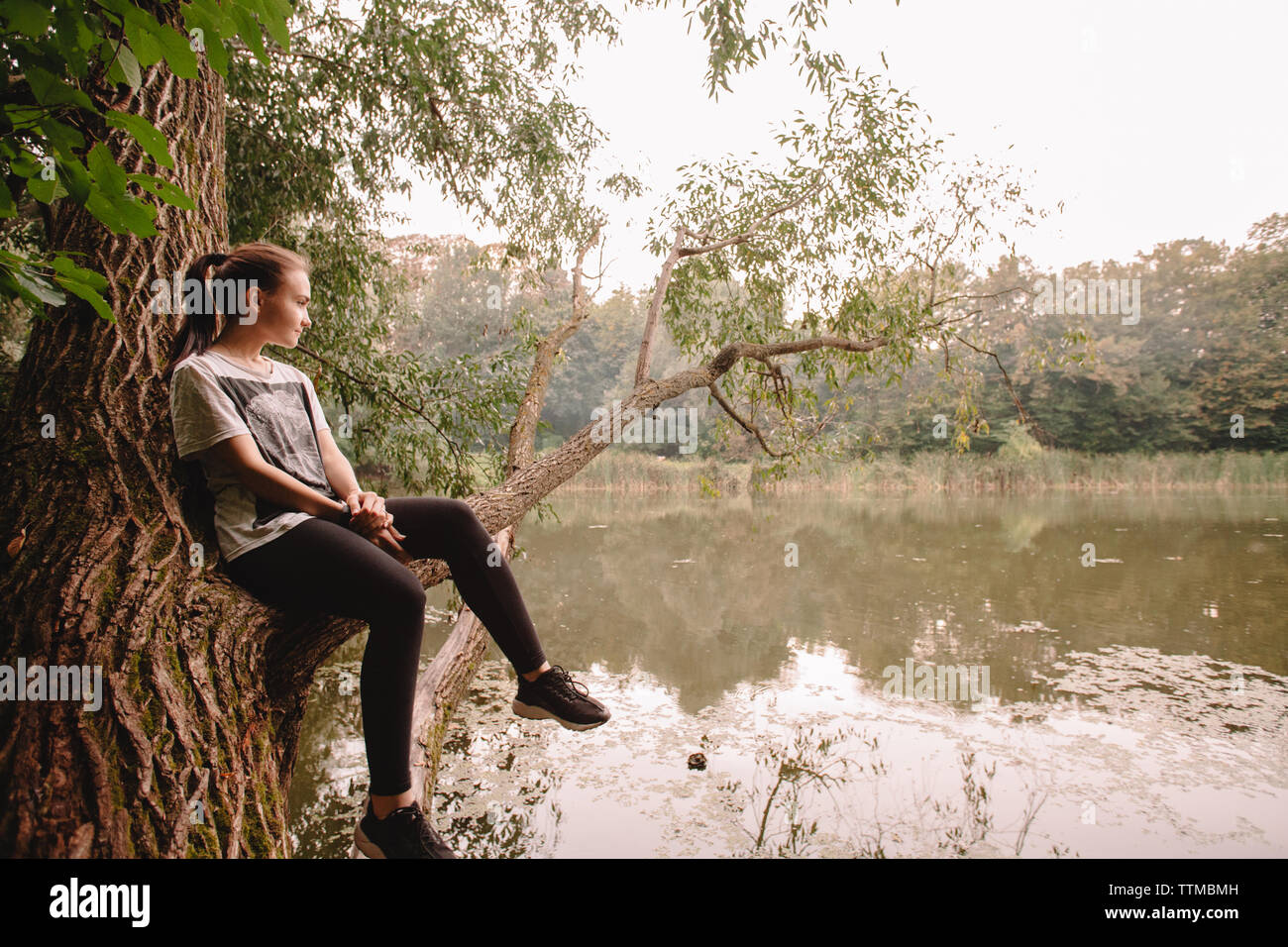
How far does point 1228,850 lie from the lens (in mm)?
2990

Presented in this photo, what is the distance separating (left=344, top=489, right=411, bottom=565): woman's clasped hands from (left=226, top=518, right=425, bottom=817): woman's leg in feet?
0.43

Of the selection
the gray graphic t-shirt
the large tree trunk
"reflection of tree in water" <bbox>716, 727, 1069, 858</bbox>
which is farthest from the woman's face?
"reflection of tree in water" <bbox>716, 727, 1069, 858</bbox>

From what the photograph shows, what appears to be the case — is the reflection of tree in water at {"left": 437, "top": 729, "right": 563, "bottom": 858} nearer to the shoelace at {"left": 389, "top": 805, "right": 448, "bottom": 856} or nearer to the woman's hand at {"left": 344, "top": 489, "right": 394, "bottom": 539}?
the shoelace at {"left": 389, "top": 805, "right": 448, "bottom": 856}

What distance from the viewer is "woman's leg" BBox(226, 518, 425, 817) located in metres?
1.43

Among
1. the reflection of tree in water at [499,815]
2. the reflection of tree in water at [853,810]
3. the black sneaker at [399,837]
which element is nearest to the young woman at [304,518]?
the black sneaker at [399,837]

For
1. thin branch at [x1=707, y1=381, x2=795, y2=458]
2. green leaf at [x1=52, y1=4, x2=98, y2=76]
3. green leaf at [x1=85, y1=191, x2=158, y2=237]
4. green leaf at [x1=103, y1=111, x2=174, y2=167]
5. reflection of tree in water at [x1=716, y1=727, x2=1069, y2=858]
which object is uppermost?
green leaf at [x1=52, y1=4, x2=98, y2=76]

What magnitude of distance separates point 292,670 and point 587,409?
96.6ft

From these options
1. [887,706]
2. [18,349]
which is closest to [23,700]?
[887,706]

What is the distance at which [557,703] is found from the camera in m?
1.86

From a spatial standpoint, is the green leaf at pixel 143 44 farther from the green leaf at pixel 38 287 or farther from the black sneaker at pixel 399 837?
the black sneaker at pixel 399 837

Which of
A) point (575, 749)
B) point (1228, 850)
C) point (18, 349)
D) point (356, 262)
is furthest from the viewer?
point (18, 349)

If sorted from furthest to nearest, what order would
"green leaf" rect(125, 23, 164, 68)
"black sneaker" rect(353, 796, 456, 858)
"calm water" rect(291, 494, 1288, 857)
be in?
"calm water" rect(291, 494, 1288, 857) → "black sneaker" rect(353, 796, 456, 858) → "green leaf" rect(125, 23, 164, 68)

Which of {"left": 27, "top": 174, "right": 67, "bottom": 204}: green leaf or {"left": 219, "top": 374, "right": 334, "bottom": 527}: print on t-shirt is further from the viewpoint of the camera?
{"left": 219, "top": 374, "right": 334, "bottom": 527}: print on t-shirt
